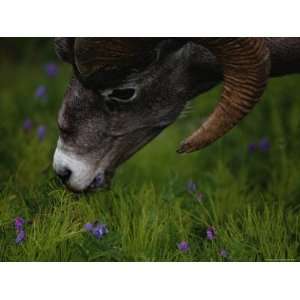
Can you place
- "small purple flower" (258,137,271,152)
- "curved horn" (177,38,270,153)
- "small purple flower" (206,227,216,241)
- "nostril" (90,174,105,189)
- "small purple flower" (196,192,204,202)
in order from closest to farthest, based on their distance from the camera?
"curved horn" (177,38,270,153) < "small purple flower" (206,227,216,241) < "nostril" (90,174,105,189) < "small purple flower" (196,192,204,202) < "small purple flower" (258,137,271,152)

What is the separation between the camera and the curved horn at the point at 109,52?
14.6 ft

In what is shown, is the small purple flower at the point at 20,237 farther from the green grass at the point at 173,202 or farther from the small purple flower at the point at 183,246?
the small purple flower at the point at 183,246

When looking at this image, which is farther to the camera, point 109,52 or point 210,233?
point 210,233

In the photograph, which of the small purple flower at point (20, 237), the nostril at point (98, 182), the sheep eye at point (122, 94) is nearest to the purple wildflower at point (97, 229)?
the small purple flower at point (20, 237)

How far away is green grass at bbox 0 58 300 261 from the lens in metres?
4.54

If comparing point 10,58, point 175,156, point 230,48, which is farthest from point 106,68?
point 10,58

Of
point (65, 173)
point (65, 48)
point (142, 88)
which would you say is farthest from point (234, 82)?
point (65, 173)

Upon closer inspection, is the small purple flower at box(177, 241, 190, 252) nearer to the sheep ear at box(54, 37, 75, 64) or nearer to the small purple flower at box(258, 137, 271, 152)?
the sheep ear at box(54, 37, 75, 64)

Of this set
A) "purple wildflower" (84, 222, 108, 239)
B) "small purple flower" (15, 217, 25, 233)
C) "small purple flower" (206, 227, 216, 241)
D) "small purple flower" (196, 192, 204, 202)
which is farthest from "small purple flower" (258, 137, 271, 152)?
"small purple flower" (15, 217, 25, 233)

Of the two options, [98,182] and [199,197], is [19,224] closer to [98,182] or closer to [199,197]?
[98,182]

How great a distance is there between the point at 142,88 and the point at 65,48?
44cm

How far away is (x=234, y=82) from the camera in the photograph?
4.50 metres
